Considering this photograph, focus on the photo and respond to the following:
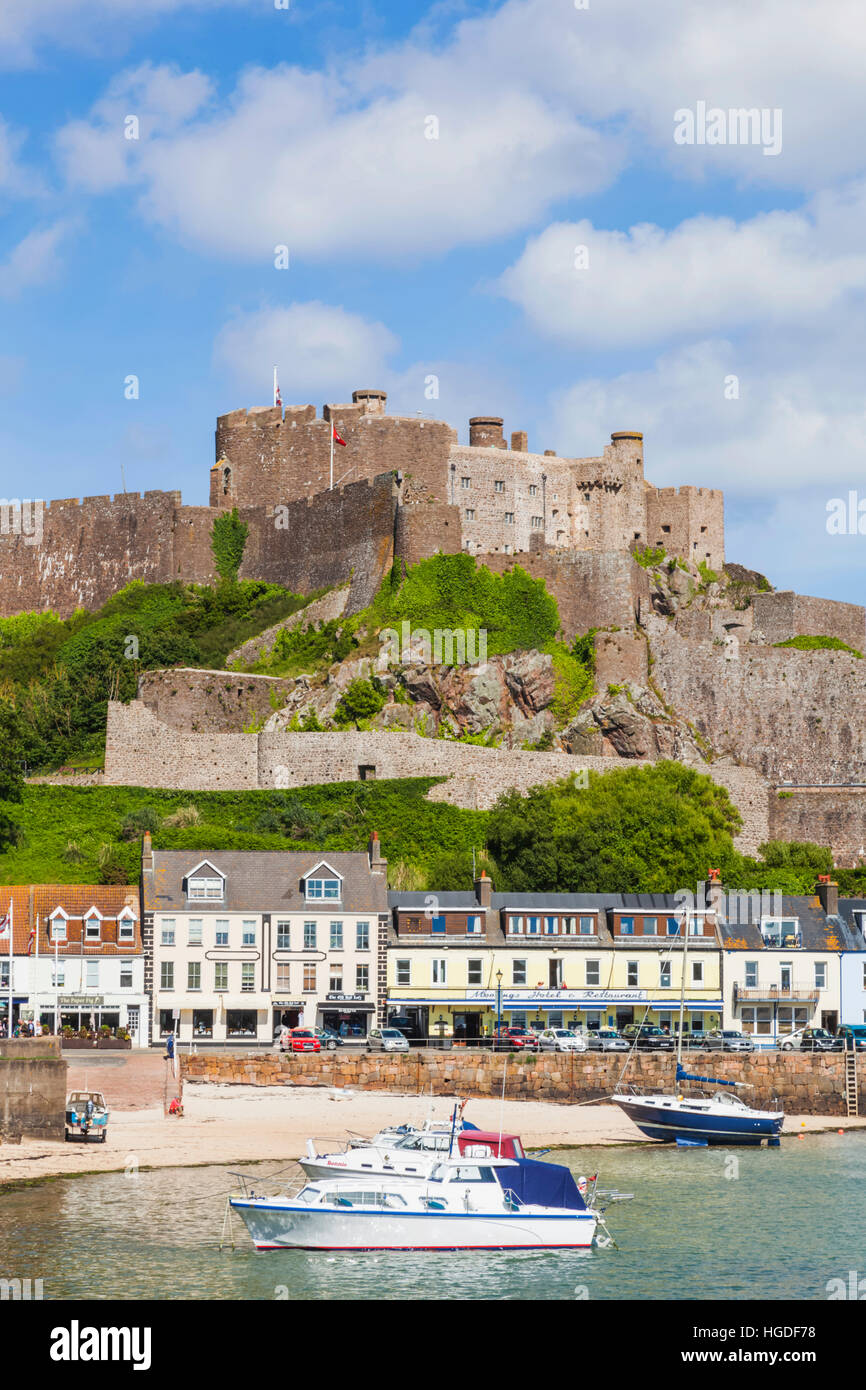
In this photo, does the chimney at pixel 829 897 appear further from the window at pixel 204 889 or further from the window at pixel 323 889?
the window at pixel 204 889

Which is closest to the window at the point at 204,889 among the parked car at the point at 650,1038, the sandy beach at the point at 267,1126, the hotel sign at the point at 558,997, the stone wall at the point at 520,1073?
the stone wall at the point at 520,1073

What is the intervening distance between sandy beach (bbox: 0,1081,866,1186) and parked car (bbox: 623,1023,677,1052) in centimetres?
354

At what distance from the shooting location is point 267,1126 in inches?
1518

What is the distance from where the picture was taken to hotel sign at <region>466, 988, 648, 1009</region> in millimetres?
51987

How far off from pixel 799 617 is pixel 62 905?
120 feet

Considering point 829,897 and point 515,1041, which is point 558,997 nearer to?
point 515,1041

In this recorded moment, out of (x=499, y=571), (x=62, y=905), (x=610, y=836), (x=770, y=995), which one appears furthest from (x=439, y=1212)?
(x=499, y=571)

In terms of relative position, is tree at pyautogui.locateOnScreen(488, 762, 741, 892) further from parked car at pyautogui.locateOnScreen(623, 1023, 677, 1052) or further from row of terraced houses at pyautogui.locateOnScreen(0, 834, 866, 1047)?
parked car at pyautogui.locateOnScreen(623, 1023, 677, 1052)

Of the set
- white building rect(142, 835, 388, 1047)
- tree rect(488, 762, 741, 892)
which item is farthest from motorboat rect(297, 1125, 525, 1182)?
tree rect(488, 762, 741, 892)

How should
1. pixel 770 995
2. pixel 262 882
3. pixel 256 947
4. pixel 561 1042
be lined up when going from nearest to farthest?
pixel 561 1042
pixel 256 947
pixel 262 882
pixel 770 995

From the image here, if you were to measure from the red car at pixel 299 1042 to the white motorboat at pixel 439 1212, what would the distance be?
602 inches

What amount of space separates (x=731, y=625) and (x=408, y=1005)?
29172 millimetres
